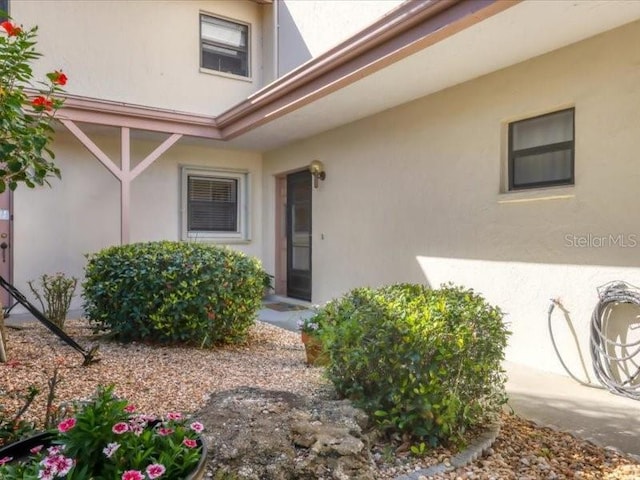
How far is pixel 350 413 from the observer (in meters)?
2.49

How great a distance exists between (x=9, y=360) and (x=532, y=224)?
4702 millimetres

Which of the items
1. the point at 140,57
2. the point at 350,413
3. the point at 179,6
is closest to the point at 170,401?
the point at 350,413

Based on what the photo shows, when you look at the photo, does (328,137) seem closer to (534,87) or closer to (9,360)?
(534,87)

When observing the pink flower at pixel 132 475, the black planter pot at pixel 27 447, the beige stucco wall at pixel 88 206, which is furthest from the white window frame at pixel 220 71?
the pink flower at pixel 132 475

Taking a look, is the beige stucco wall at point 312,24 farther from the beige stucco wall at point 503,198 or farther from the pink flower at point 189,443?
the pink flower at point 189,443

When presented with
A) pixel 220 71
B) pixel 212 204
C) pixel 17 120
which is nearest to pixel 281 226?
pixel 212 204

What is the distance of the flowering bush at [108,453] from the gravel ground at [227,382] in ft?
3.56

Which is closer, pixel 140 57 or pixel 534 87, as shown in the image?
pixel 534 87

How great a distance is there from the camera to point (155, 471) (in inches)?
55.8

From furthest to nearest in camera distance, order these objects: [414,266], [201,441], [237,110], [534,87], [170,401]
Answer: [237,110] < [414,266] < [534,87] < [170,401] < [201,441]

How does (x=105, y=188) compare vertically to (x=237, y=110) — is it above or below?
below

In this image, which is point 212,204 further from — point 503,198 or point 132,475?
point 132,475

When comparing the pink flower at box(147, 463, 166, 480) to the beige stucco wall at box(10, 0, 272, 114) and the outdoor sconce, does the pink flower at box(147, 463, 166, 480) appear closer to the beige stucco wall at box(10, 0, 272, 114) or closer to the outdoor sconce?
the outdoor sconce

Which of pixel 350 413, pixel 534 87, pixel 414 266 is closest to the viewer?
pixel 350 413
